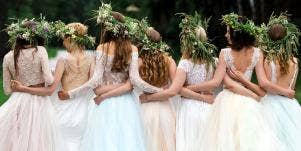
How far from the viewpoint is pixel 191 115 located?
906 cm

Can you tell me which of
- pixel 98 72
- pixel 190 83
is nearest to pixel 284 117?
pixel 190 83

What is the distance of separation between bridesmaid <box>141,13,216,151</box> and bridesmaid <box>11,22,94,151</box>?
117 cm

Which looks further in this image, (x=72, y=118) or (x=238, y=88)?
(x=72, y=118)

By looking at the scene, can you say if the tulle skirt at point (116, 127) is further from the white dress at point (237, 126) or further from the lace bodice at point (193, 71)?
the white dress at point (237, 126)

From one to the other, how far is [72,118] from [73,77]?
0.57m

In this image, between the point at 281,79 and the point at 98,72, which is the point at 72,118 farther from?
the point at 281,79

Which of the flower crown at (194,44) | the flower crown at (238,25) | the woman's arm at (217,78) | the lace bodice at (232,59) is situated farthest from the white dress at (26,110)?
the flower crown at (238,25)

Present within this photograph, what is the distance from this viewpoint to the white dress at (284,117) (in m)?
9.09

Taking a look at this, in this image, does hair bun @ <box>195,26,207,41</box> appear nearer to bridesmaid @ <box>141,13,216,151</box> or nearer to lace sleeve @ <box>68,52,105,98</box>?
bridesmaid @ <box>141,13,216,151</box>

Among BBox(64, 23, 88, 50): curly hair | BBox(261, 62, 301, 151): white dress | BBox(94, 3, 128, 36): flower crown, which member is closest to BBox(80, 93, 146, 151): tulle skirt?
BBox(94, 3, 128, 36): flower crown

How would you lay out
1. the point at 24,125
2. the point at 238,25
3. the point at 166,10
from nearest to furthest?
1. the point at 238,25
2. the point at 24,125
3. the point at 166,10

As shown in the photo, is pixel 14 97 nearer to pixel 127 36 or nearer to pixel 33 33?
pixel 33 33

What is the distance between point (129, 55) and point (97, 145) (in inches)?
43.7

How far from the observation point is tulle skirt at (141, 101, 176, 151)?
8992 millimetres
